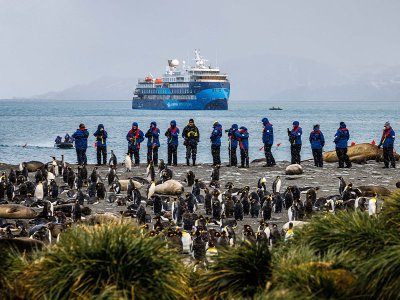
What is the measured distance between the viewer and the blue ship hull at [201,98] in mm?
178438

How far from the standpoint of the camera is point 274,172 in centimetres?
3238

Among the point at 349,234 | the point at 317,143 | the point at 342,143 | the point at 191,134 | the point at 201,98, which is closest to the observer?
the point at 349,234

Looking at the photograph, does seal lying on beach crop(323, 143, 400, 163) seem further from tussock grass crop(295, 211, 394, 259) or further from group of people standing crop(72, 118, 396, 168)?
tussock grass crop(295, 211, 394, 259)

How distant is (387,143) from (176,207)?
43.5 feet

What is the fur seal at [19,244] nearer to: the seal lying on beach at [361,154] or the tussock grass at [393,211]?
the tussock grass at [393,211]

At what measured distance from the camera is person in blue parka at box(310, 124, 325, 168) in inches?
1271

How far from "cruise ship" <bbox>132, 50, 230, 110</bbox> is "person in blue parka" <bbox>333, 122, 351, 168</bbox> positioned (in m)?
145

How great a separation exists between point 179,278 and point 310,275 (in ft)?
6.39

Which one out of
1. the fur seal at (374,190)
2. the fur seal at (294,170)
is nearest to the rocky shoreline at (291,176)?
the fur seal at (294,170)

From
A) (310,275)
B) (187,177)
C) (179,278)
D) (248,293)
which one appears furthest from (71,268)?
(187,177)

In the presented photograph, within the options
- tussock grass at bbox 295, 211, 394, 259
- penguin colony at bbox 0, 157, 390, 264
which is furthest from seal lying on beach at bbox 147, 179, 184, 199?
tussock grass at bbox 295, 211, 394, 259

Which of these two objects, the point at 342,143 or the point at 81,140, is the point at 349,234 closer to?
the point at 342,143

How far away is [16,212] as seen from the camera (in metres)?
22.9

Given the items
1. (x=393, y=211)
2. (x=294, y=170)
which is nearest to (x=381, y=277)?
(x=393, y=211)
